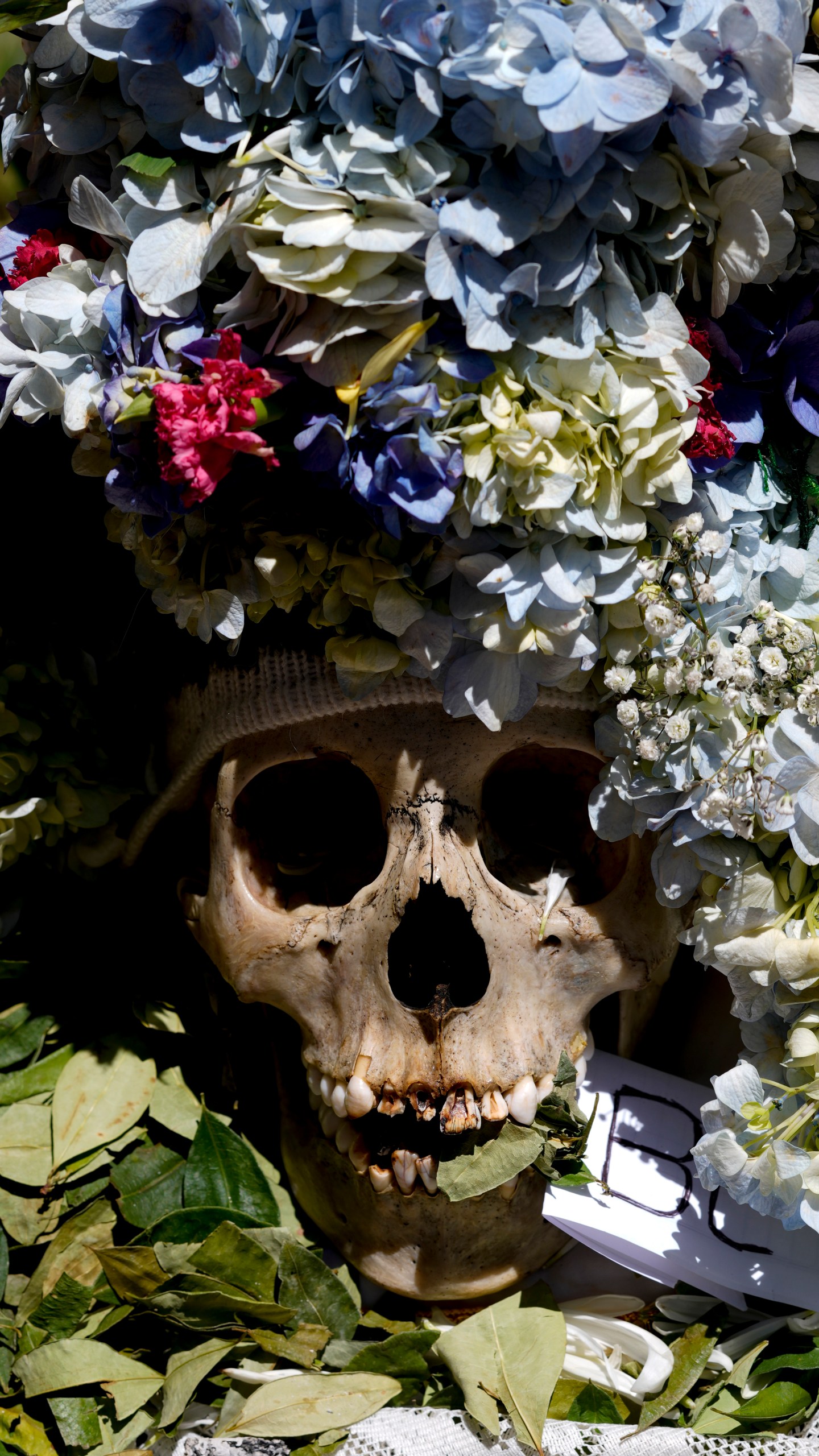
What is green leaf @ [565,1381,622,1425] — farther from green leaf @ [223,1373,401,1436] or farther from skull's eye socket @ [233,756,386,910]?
skull's eye socket @ [233,756,386,910]

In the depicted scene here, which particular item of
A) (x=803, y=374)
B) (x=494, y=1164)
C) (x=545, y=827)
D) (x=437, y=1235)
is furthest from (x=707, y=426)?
(x=437, y=1235)

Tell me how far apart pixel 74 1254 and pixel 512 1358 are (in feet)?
1.50

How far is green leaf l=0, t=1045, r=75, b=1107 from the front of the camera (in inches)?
52.9

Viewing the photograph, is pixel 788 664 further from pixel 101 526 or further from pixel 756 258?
pixel 101 526

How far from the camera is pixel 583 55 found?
0.82m

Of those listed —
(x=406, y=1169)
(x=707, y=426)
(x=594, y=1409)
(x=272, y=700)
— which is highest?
(x=707, y=426)

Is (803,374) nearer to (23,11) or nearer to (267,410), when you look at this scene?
(267,410)

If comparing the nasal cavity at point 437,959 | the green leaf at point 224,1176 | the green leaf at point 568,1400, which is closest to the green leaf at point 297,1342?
the green leaf at point 224,1176

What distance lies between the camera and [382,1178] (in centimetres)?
119

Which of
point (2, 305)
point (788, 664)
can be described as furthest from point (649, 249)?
point (2, 305)

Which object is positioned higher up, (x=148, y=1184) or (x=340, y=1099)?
(x=340, y=1099)

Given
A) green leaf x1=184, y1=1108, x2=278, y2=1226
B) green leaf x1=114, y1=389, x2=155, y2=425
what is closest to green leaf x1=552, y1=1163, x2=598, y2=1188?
green leaf x1=184, y1=1108, x2=278, y2=1226

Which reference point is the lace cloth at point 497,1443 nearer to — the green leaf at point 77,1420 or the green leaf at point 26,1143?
the green leaf at point 77,1420

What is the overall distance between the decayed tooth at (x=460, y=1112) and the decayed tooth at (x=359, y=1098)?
0.07 m
